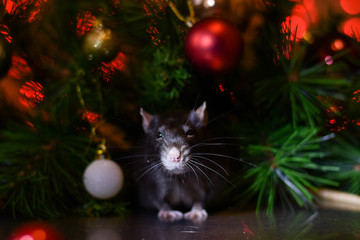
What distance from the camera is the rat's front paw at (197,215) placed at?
0.93 m

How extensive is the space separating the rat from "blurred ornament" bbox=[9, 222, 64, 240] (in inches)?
10.3

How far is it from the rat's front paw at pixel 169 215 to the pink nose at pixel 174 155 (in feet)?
0.50

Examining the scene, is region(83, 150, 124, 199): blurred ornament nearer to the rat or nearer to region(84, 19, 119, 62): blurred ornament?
the rat

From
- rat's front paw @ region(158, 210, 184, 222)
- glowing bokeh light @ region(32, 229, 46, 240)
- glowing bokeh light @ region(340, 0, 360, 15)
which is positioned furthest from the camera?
glowing bokeh light @ region(340, 0, 360, 15)

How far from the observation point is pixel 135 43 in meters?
1.01

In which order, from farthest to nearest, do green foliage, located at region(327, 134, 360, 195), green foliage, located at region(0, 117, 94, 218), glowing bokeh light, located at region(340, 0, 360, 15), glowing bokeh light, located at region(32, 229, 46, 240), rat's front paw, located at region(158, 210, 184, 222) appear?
glowing bokeh light, located at region(340, 0, 360, 15), green foliage, located at region(327, 134, 360, 195), rat's front paw, located at region(158, 210, 184, 222), green foliage, located at region(0, 117, 94, 218), glowing bokeh light, located at region(32, 229, 46, 240)

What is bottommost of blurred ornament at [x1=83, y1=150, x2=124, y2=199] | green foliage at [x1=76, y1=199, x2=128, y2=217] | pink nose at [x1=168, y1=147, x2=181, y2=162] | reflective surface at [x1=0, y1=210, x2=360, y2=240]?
reflective surface at [x1=0, y1=210, x2=360, y2=240]

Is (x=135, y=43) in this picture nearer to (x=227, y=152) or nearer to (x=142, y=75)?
(x=142, y=75)

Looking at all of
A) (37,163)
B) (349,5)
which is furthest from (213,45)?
(349,5)

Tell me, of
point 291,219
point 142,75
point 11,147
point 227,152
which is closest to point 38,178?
point 11,147

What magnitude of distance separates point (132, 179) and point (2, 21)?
529mm

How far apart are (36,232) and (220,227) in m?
0.38

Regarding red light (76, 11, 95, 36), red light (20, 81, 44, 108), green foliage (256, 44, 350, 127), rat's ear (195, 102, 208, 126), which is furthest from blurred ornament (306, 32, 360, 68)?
red light (20, 81, 44, 108)

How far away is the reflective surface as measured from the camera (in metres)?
0.74
